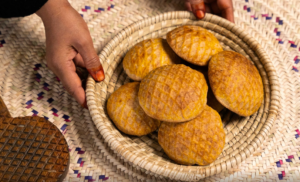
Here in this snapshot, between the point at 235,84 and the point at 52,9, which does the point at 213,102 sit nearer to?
the point at 235,84

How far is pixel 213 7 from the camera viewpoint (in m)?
1.57

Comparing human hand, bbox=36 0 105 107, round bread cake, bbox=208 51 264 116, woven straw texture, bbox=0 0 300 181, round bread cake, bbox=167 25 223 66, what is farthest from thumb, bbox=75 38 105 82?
round bread cake, bbox=208 51 264 116

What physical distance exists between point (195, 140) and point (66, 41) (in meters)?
0.69

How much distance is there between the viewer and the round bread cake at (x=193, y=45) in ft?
3.65

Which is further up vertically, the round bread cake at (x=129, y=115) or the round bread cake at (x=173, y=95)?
the round bread cake at (x=173, y=95)

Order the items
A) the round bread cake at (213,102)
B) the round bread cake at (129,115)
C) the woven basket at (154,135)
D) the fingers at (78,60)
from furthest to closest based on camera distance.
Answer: the fingers at (78,60)
the round bread cake at (213,102)
the round bread cake at (129,115)
the woven basket at (154,135)

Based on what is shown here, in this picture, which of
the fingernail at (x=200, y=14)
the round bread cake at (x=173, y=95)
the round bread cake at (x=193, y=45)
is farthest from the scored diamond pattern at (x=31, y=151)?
the fingernail at (x=200, y=14)

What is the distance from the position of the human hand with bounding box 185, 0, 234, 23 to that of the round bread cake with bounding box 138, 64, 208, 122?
433 mm

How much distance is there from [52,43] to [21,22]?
0.54 metres

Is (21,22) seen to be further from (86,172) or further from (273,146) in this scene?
(273,146)

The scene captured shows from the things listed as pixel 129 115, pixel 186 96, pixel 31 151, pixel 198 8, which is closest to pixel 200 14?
pixel 198 8

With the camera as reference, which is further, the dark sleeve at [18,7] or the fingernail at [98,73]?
the fingernail at [98,73]

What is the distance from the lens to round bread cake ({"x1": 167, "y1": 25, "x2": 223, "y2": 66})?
1111 millimetres

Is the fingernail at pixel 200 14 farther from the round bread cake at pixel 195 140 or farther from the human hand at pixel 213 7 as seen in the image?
the round bread cake at pixel 195 140
